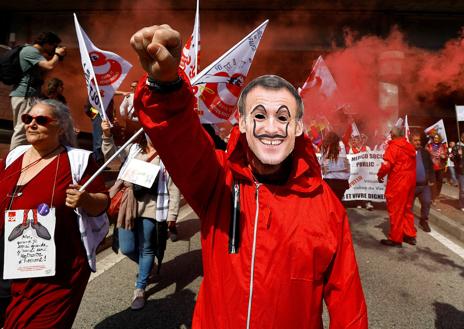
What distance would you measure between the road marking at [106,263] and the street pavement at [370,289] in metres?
0.01

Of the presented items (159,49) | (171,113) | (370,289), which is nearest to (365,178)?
(370,289)

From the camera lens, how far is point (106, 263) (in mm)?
4480

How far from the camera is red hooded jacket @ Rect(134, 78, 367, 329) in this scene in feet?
4.55

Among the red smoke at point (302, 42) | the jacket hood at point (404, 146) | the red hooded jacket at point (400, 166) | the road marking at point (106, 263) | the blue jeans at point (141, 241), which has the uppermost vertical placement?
the red smoke at point (302, 42)

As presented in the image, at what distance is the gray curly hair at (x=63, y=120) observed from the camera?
7.55 ft

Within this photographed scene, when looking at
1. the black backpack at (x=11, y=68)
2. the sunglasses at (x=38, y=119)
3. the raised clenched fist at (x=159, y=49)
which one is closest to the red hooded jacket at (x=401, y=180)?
the sunglasses at (x=38, y=119)

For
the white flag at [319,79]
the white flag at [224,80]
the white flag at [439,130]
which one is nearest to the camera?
the white flag at [224,80]

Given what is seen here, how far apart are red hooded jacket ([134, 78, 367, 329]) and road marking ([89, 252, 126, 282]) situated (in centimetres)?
297

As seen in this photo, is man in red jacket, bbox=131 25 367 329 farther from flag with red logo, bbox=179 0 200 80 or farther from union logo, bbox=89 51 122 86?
union logo, bbox=89 51 122 86

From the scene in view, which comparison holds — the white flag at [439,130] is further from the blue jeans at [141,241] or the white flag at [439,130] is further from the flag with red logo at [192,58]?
the blue jeans at [141,241]

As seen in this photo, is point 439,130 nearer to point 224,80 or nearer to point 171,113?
point 224,80

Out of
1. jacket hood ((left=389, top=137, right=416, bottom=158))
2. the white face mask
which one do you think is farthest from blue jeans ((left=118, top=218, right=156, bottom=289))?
jacket hood ((left=389, top=137, right=416, bottom=158))

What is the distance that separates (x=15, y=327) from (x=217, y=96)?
2185 millimetres

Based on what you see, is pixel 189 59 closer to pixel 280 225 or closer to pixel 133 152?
pixel 133 152
